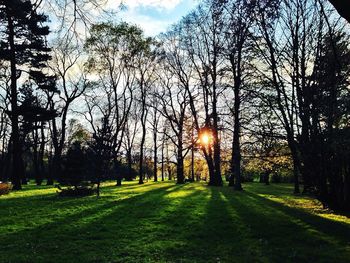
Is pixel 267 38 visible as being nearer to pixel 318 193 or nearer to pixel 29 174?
pixel 318 193

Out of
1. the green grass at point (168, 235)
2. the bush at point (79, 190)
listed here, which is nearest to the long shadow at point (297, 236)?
the green grass at point (168, 235)

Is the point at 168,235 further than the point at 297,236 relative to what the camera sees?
Yes

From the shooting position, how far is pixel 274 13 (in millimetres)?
8477

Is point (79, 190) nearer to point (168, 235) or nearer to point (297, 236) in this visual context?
point (168, 235)

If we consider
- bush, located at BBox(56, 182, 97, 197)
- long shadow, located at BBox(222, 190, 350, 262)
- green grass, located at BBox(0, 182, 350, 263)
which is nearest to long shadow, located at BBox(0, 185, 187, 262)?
green grass, located at BBox(0, 182, 350, 263)

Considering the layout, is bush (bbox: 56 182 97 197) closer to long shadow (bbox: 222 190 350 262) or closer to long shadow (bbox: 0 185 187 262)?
long shadow (bbox: 0 185 187 262)

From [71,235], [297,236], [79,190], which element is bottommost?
[297,236]

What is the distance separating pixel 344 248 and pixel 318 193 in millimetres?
10325

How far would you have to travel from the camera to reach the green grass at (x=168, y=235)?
1002 cm

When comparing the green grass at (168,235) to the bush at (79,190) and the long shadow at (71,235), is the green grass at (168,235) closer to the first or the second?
the long shadow at (71,235)

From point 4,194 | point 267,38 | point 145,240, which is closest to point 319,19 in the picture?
point 267,38

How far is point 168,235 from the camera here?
12617mm

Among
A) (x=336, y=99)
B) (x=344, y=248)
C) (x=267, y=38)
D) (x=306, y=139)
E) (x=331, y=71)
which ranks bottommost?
(x=344, y=248)

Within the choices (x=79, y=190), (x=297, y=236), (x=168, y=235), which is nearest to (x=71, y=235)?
(x=168, y=235)
